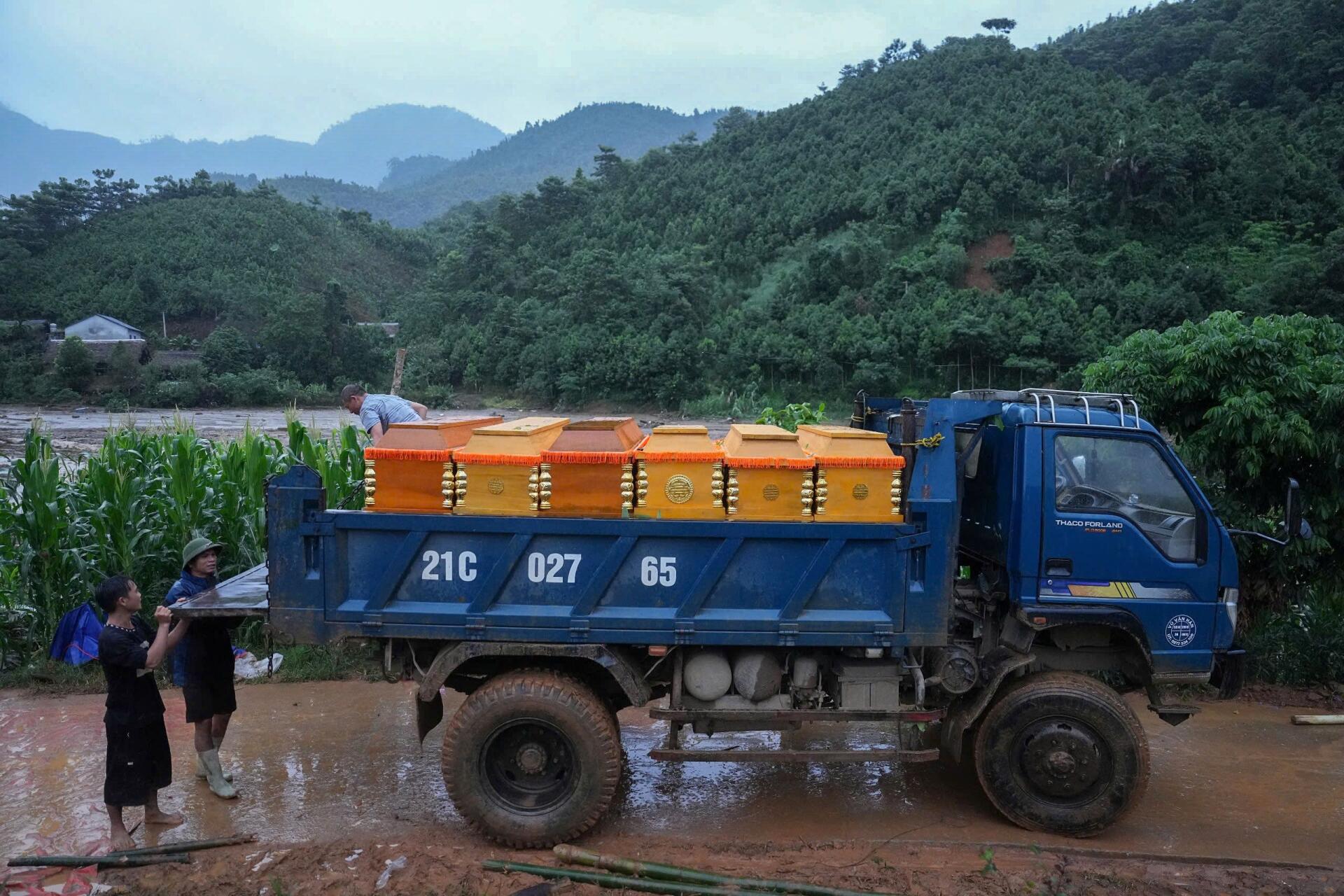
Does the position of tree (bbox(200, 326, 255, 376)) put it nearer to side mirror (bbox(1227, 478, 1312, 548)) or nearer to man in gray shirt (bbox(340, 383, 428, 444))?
man in gray shirt (bbox(340, 383, 428, 444))

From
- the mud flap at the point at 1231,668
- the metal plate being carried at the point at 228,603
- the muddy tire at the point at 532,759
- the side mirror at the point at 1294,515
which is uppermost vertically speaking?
the side mirror at the point at 1294,515

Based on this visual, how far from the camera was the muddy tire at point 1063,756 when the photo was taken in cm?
471

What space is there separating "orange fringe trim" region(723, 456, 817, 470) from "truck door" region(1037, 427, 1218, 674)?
1325 millimetres

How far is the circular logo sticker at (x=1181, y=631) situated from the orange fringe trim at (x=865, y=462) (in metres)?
1.76

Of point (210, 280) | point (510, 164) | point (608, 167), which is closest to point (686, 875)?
point (210, 280)

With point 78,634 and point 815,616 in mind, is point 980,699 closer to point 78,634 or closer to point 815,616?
point 815,616

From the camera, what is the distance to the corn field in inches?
288

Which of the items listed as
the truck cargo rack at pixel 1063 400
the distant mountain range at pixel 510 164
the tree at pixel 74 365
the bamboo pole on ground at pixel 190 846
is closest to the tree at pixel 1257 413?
the truck cargo rack at pixel 1063 400

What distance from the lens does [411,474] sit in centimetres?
459

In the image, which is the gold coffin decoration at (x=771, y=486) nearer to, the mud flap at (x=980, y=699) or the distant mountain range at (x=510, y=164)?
the mud flap at (x=980, y=699)

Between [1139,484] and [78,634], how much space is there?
7288mm

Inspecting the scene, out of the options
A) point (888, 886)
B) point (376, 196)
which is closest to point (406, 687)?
point (888, 886)

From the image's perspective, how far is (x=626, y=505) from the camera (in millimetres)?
4555

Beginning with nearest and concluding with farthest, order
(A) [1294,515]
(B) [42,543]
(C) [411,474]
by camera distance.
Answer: (C) [411,474], (A) [1294,515], (B) [42,543]
